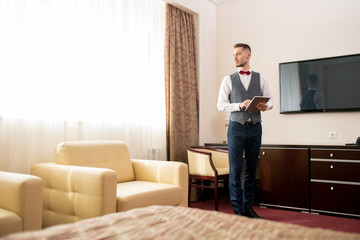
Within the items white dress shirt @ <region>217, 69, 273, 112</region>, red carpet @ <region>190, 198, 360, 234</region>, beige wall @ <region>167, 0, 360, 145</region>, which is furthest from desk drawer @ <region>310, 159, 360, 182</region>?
white dress shirt @ <region>217, 69, 273, 112</region>

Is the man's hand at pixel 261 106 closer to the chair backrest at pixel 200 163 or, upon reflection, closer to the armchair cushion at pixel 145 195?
the chair backrest at pixel 200 163

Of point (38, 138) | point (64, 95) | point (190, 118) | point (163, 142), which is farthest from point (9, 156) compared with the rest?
point (190, 118)

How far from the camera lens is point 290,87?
4184mm

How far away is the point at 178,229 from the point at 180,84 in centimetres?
327

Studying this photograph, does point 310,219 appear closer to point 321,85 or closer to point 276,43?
point 321,85

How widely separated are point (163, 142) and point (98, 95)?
1.10 meters

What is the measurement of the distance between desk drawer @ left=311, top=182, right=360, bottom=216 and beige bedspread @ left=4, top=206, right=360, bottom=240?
2.75 m

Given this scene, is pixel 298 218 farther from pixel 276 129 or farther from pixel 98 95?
pixel 98 95

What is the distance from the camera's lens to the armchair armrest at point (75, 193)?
6.86 ft

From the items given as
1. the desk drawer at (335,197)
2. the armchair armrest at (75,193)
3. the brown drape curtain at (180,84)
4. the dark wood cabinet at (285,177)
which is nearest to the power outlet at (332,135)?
the dark wood cabinet at (285,177)

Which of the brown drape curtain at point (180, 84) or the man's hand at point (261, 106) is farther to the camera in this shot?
the brown drape curtain at point (180, 84)

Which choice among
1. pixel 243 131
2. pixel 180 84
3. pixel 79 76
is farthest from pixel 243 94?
pixel 79 76

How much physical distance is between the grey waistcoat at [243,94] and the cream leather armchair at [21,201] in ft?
6.02

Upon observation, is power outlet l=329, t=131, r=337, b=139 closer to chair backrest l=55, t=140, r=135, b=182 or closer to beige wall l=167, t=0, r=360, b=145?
beige wall l=167, t=0, r=360, b=145
